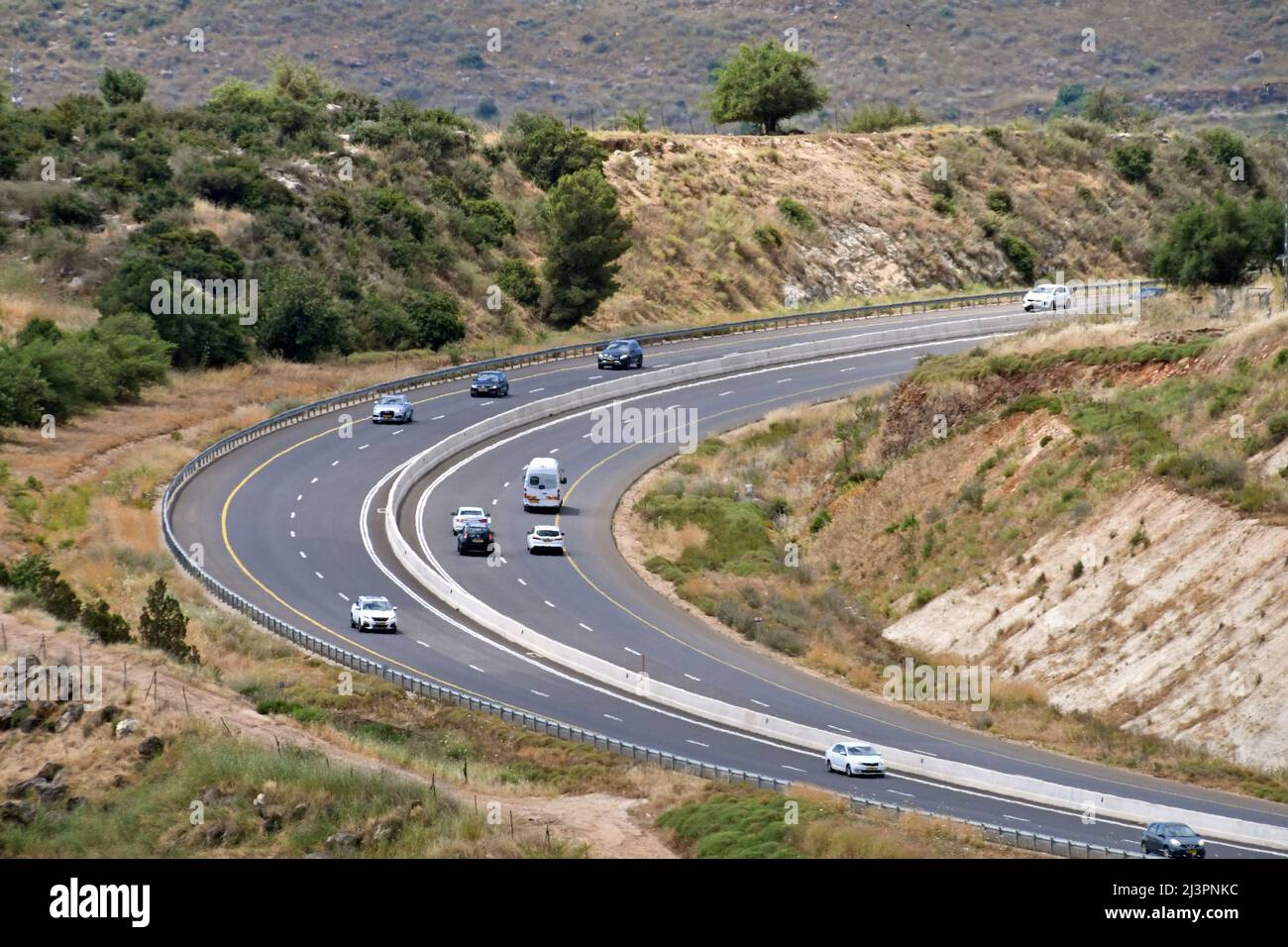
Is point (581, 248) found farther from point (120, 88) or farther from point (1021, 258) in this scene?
point (120, 88)

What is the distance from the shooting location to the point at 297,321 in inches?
3354

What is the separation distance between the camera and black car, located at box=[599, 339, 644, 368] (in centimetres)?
8431

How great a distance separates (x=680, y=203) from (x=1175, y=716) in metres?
75.3

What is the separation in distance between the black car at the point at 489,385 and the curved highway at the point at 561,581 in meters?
0.76

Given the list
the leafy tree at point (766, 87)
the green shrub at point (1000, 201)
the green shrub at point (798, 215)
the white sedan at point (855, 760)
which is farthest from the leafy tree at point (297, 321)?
the green shrub at point (1000, 201)

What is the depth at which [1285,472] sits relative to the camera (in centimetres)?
4584

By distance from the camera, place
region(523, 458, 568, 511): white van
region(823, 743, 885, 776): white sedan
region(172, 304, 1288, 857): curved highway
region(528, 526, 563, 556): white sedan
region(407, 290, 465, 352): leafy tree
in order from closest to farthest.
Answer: region(823, 743, 885, 776): white sedan
region(172, 304, 1288, 857): curved highway
region(528, 526, 563, 556): white sedan
region(523, 458, 568, 511): white van
region(407, 290, 465, 352): leafy tree

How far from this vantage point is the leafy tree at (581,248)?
319ft

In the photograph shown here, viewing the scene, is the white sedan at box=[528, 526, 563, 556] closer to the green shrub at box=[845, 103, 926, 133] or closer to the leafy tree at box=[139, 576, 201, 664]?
the leafy tree at box=[139, 576, 201, 664]

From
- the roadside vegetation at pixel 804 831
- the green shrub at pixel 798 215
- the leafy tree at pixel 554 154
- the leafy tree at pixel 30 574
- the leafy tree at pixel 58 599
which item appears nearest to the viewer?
the roadside vegetation at pixel 804 831

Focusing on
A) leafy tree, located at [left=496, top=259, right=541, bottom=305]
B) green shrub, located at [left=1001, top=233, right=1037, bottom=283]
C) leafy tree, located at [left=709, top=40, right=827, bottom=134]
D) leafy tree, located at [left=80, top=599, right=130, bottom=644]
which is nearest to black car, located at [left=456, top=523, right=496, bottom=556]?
leafy tree, located at [left=80, top=599, right=130, bottom=644]

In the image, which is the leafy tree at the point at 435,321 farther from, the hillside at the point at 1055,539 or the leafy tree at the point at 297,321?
the hillside at the point at 1055,539

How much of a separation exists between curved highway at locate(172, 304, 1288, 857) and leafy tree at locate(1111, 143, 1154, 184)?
49.1 m
